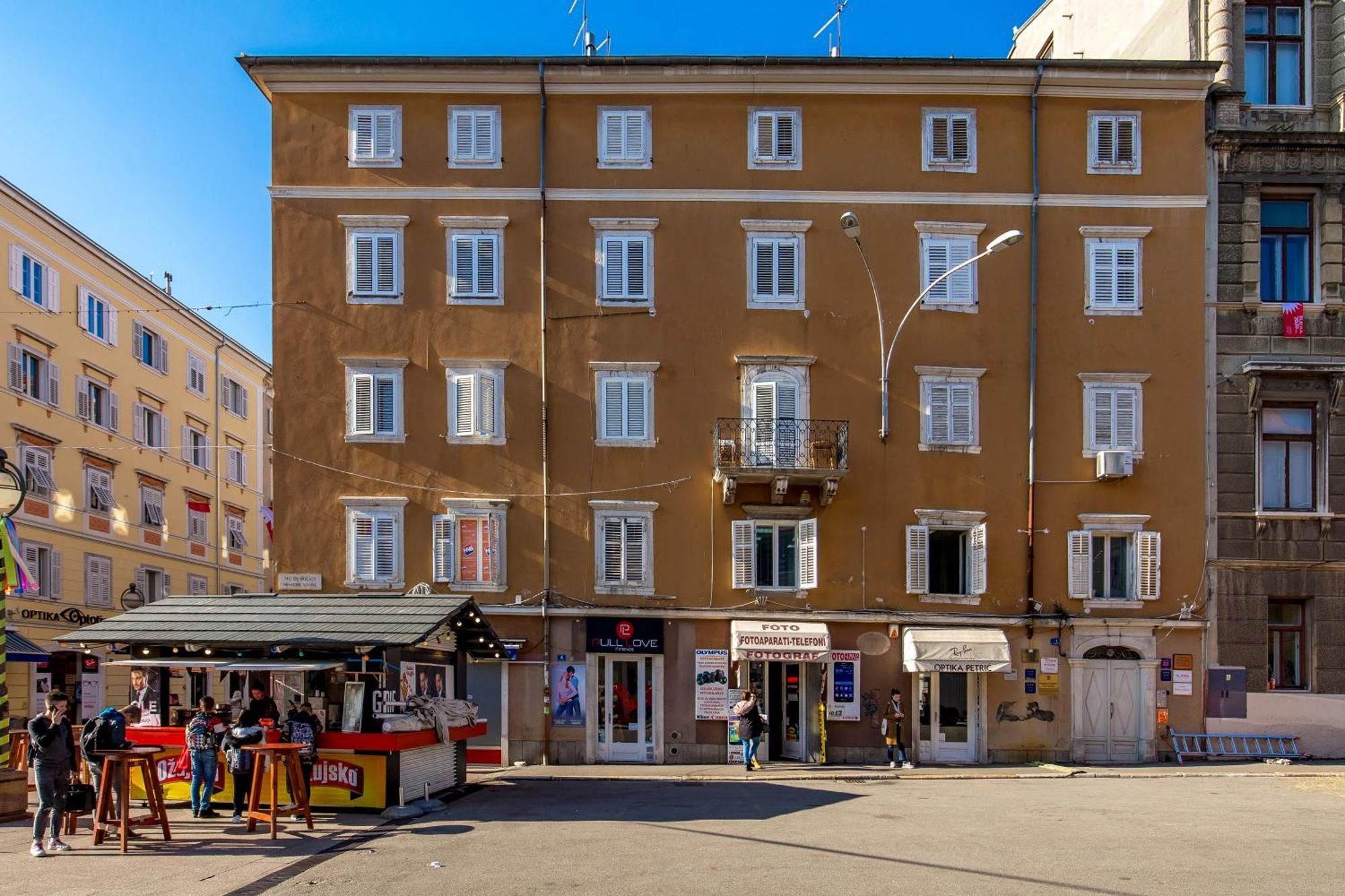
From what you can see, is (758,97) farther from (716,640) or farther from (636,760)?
(636,760)

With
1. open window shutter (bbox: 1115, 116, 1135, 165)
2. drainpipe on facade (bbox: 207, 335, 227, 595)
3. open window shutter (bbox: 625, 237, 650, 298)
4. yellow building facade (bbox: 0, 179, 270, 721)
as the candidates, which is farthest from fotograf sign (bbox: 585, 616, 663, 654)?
drainpipe on facade (bbox: 207, 335, 227, 595)

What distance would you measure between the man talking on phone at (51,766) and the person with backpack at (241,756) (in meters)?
2.78

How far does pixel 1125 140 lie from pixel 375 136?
17.4 m

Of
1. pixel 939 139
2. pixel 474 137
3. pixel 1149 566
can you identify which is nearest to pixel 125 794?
pixel 474 137

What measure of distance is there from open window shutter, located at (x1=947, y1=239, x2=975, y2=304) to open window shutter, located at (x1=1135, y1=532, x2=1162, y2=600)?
6.70 metres

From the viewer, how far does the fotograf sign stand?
26.2m

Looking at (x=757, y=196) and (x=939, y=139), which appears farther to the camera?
(x=939, y=139)

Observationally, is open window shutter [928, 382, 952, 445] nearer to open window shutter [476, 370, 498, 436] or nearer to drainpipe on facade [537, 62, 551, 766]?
drainpipe on facade [537, 62, 551, 766]

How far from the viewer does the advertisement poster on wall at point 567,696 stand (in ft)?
85.8

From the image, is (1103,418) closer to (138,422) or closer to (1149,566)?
(1149,566)

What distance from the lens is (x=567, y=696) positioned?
86.1 feet

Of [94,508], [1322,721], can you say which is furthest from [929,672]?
[94,508]

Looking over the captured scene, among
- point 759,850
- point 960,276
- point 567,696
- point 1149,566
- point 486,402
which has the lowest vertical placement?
point 567,696

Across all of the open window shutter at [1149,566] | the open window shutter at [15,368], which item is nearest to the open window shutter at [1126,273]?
the open window shutter at [1149,566]
